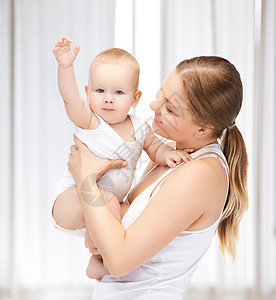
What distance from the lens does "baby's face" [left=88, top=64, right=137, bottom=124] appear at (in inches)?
49.6

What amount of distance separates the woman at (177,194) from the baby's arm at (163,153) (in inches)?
1.3

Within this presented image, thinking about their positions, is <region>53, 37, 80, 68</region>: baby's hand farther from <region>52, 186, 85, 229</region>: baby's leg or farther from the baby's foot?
the baby's foot

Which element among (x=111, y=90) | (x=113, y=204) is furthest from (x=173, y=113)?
(x=113, y=204)

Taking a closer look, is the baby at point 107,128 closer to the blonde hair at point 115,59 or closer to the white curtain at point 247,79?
the blonde hair at point 115,59

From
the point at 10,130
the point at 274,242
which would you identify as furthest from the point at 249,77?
the point at 10,130

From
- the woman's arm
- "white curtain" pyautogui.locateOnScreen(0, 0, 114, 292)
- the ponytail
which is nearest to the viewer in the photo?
the woman's arm

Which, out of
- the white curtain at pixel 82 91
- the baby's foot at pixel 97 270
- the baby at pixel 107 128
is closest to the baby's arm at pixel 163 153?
the baby at pixel 107 128

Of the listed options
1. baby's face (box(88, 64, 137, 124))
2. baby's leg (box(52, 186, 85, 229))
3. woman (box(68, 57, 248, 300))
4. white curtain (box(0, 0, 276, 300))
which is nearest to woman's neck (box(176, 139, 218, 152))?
woman (box(68, 57, 248, 300))

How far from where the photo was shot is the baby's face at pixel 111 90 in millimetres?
1260

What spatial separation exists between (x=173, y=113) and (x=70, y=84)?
30cm

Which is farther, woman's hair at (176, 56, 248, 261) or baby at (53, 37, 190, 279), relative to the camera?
baby at (53, 37, 190, 279)

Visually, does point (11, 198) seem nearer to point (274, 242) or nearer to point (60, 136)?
point (60, 136)

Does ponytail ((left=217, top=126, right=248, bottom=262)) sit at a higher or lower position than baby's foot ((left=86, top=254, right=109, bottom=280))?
higher

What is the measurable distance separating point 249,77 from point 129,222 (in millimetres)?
2116
